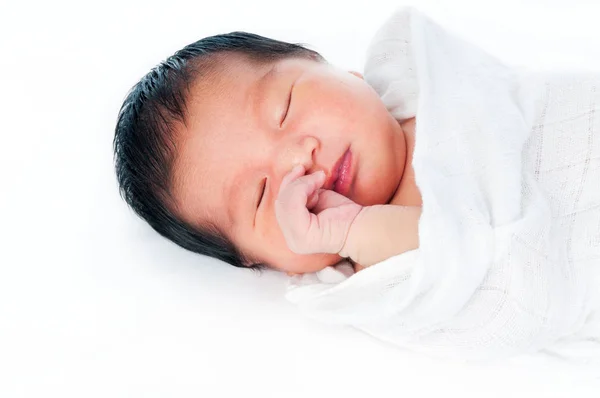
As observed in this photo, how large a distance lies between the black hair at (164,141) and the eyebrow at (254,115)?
4cm

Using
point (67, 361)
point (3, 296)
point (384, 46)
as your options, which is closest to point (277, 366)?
point (67, 361)

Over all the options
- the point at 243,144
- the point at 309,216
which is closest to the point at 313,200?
the point at 309,216

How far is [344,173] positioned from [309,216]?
0.39 ft

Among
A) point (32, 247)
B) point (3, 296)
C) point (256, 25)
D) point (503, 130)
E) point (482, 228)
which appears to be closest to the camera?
point (482, 228)

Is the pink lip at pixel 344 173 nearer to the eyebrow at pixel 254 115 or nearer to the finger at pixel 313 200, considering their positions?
the finger at pixel 313 200

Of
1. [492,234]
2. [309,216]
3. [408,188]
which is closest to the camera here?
[492,234]

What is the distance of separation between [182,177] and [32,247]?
40cm

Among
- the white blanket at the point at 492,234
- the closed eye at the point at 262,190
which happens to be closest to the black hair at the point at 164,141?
the closed eye at the point at 262,190

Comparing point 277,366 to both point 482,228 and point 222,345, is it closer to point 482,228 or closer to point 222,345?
point 222,345

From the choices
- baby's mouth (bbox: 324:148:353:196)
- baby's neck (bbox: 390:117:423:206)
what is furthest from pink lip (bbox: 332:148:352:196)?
baby's neck (bbox: 390:117:423:206)

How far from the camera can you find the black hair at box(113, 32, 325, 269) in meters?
1.41

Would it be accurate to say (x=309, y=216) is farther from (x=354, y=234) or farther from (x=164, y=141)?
(x=164, y=141)

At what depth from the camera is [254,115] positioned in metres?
1.39

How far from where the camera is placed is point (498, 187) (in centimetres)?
123
